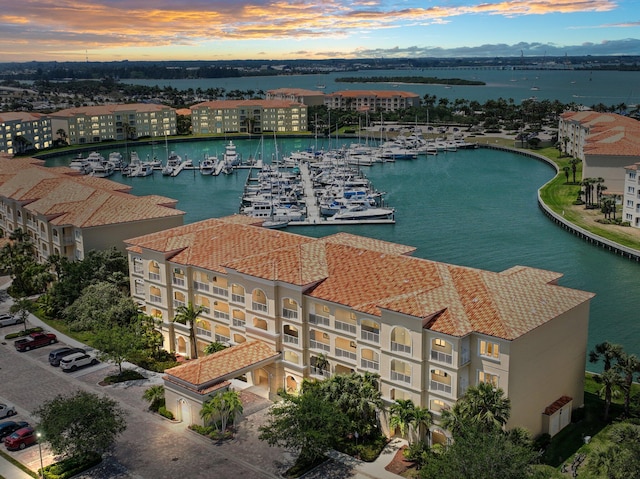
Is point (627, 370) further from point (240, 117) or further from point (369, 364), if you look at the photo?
point (240, 117)

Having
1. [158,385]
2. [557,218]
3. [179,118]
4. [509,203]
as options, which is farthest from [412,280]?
[179,118]

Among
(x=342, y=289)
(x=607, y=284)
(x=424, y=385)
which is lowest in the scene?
(x=607, y=284)

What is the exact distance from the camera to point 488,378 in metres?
29.6

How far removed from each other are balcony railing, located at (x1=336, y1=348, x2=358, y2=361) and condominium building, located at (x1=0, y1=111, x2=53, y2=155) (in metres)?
110

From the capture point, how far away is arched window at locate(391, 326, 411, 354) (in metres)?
30.8

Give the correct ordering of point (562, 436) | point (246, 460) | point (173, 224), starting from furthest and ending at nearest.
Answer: point (173, 224)
point (562, 436)
point (246, 460)

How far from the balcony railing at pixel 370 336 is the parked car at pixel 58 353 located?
17685 millimetres

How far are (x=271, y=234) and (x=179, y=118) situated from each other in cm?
13150

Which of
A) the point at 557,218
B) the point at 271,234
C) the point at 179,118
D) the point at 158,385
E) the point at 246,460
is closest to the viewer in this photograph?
the point at 246,460

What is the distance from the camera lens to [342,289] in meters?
34.2

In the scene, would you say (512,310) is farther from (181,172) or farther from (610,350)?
(181,172)

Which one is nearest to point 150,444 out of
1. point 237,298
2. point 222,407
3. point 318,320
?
point 222,407

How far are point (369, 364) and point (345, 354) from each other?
1802mm

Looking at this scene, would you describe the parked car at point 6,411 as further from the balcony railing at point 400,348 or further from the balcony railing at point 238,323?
the balcony railing at point 400,348
